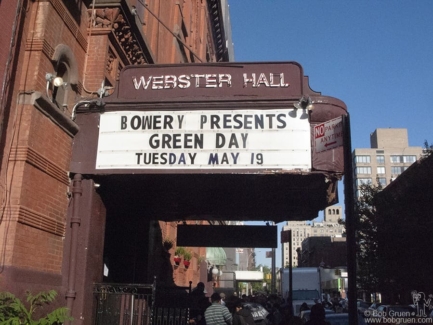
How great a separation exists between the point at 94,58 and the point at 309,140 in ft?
16.2

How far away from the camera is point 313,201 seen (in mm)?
12695

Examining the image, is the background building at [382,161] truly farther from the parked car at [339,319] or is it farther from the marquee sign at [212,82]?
the marquee sign at [212,82]

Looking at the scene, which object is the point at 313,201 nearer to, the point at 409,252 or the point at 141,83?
the point at 141,83

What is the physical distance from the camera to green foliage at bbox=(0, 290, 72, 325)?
6969 millimetres

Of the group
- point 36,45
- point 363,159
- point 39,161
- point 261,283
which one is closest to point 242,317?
point 39,161

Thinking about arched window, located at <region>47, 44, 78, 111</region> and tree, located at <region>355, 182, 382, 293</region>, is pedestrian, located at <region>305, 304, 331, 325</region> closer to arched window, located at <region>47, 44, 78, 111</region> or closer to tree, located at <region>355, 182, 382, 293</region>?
arched window, located at <region>47, 44, 78, 111</region>

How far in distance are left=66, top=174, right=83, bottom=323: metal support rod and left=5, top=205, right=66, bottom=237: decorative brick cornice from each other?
21 cm

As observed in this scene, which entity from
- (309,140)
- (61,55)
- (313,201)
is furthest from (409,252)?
(61,55)

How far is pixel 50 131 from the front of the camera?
29.0 feet

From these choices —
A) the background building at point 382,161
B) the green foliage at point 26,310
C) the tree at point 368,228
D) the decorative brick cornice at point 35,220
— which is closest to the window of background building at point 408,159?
the background building at point 382,161

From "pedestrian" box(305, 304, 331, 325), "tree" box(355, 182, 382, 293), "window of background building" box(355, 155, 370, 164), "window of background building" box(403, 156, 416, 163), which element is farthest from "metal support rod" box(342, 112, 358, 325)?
"window of background building" box(403, 156, 416, 163)

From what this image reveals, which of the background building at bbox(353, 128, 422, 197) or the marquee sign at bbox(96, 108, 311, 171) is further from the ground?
the background building at bbox(353, 128, 422, 197)

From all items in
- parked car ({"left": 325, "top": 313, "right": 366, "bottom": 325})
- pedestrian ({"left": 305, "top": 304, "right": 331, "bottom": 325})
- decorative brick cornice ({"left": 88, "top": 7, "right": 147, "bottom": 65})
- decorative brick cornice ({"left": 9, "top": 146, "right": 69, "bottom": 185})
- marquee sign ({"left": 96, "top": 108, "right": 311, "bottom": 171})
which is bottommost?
parked car ({"left": 325, "top": 313, "right": 366, "bottom": 325})

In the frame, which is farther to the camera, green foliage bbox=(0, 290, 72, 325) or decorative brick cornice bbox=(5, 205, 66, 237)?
decorative brick cornice bbox=(5, 205, 66, 237)
